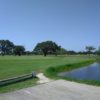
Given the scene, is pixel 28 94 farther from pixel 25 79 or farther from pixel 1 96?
pixel 25 79

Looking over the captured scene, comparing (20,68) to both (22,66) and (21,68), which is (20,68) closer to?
(21,68)

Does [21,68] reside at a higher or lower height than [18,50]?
lower

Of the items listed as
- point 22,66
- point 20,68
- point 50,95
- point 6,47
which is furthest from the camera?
point 6,47

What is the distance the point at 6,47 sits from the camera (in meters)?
158

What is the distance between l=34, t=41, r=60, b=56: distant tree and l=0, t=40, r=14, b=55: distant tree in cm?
2154

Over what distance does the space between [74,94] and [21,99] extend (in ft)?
11.7

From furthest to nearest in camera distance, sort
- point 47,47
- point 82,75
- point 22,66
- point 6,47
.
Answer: point 6,47 → point 47,47 → point 22,66 → point 82,75

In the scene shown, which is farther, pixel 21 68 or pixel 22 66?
pixel 22 66

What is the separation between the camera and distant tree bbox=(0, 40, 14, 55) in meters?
156

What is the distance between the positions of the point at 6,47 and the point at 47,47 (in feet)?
108

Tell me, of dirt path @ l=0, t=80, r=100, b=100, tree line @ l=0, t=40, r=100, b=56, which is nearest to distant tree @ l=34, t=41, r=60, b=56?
tree line @ l=0, t=40, r=100, b=56

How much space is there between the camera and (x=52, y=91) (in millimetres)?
14867

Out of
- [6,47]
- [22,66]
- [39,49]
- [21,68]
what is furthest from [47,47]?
[21,68]

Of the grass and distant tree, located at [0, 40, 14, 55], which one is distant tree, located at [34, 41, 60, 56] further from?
the grass
